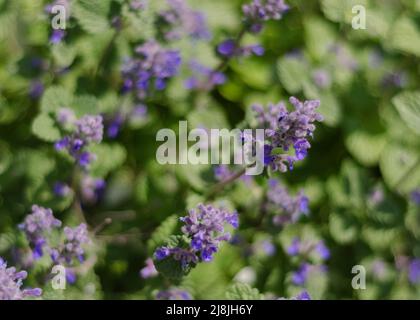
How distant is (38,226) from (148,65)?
101cm

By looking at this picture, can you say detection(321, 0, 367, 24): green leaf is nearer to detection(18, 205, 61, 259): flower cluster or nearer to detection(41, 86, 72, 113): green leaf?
detection(41, 86, 72, 113): green leaf

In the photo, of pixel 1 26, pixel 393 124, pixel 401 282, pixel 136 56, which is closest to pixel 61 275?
pixel 136 56

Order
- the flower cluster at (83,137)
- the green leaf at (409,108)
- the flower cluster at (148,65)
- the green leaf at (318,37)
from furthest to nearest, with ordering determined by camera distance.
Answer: the green leaf at (318,37) < the green leaf at (409,108) < the flower cluster at (148,65) < the flower cluster at (83,137)

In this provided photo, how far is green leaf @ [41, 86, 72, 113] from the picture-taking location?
3332 millimetres

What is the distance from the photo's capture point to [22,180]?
362 cm

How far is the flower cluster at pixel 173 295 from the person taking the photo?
301 centimetres

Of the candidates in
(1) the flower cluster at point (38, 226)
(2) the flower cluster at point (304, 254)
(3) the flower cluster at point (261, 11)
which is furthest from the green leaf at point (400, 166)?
(1) the flower cluster at point (38, 226)

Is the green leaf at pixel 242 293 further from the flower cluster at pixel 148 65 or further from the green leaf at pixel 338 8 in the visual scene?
the green leaf at pixel 338 8

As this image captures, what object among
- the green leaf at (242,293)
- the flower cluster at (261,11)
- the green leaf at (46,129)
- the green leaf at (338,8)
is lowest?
the green leaf at (242,293)

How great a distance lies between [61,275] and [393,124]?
243 centimetres

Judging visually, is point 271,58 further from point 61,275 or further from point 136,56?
point 61,275

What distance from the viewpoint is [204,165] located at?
345 centimetres

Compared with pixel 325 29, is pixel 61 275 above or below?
below

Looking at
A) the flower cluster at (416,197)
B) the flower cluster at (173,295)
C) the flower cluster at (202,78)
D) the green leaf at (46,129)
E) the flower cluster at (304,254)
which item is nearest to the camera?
the flower cluster at (173,295)
